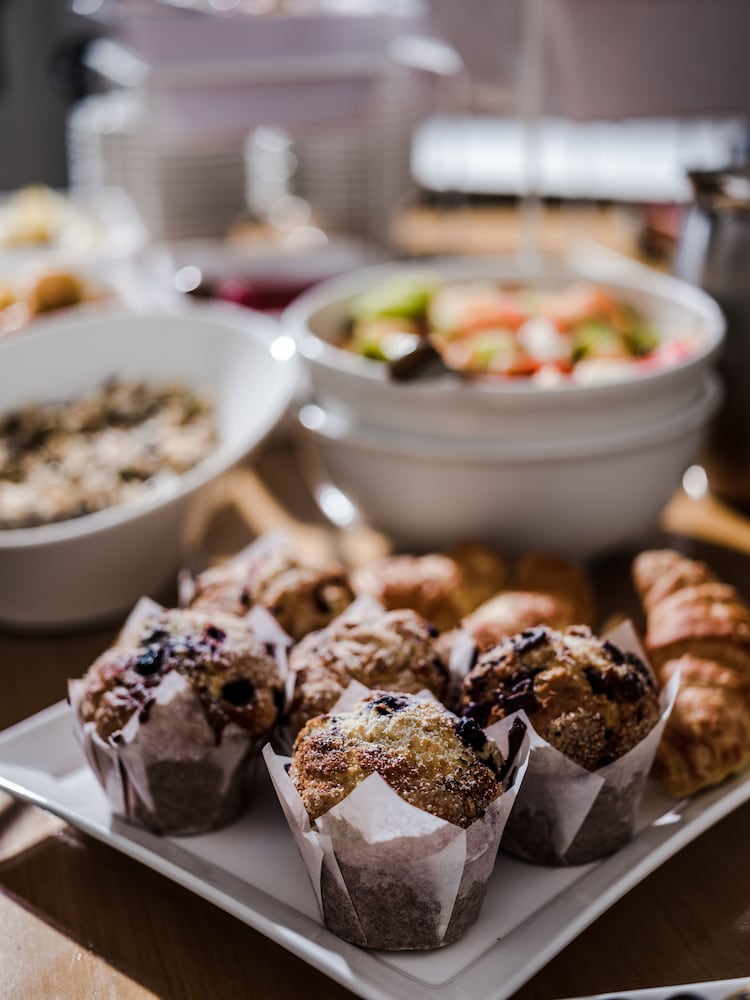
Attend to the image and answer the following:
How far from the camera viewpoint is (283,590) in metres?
0.88

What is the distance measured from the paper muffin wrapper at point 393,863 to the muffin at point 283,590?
24cm

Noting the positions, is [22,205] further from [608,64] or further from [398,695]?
[398,695]

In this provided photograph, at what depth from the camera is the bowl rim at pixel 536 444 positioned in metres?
1.05

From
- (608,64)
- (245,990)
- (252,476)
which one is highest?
(608,64)

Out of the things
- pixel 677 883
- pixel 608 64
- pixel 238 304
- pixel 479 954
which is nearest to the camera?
pixel 479 954

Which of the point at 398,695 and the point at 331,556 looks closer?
the point at 398,695

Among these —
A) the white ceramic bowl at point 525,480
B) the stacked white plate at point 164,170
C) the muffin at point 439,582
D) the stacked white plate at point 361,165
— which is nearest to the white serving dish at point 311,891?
the muffin at point 439,582

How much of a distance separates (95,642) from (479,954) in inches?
21.4

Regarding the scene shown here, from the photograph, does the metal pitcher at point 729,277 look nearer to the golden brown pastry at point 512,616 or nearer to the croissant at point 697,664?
the croissant at point 697,664

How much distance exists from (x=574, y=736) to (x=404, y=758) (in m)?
0.13

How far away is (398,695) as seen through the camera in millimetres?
683

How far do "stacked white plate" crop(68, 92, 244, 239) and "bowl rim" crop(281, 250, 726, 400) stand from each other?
988 millimetres

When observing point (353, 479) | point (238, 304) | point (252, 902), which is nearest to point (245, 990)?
point (252, 902)

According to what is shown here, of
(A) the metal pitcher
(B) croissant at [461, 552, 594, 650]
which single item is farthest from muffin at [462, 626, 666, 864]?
(A) the metal pitcher
